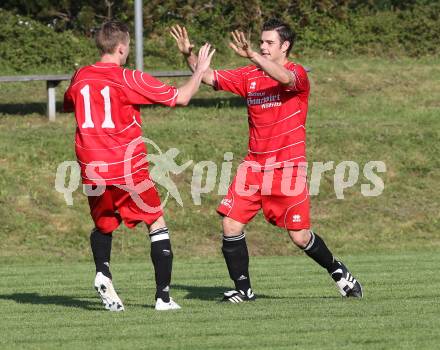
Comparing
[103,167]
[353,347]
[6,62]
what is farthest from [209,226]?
[353,347]

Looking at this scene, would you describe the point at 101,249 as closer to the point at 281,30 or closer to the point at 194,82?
the point at 194,82

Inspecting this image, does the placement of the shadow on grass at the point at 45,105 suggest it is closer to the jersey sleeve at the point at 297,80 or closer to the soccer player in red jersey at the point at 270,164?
the soccer player in red jersey at the point at 270,164

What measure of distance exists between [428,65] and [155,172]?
7.09m

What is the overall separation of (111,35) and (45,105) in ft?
38.8

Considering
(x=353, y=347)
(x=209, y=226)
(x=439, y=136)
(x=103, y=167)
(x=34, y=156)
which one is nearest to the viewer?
(x=353, y=347)

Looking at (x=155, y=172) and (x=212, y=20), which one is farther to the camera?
(x=212, y=20)

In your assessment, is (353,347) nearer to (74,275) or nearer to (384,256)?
(74,275)

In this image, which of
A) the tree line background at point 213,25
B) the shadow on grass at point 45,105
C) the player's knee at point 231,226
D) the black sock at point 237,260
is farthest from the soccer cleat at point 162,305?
the tree line background at point 213,25

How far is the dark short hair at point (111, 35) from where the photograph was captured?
27.2 feet

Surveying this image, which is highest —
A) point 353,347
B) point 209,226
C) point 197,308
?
point 353,347

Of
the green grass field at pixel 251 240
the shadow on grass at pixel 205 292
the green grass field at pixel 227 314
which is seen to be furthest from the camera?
the shadow on grass at pixel 205 292

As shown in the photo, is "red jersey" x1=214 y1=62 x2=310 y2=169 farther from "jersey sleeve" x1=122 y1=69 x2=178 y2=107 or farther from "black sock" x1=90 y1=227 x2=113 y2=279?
"black sock" x1=90 y1=227 x2=113 y2=279

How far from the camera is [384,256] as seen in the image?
14.7 meters

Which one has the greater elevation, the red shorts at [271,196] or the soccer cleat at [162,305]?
the red shorts at [271,196]
